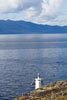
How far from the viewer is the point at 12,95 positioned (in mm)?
69562

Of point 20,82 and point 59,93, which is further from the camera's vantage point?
point 20,82

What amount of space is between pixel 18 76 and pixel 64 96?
61.2 metres

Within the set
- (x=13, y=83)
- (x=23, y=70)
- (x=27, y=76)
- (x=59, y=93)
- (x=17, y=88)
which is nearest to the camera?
(x=59, y=93)

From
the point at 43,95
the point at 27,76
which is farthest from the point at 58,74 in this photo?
the point at 43,95

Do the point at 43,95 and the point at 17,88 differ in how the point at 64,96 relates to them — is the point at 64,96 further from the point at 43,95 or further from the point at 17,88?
the point at 17,88

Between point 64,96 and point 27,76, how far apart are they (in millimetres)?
60695

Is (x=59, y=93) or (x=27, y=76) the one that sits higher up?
(x=27, y=76)

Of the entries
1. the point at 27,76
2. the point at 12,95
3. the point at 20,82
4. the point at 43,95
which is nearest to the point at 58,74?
the point at 27,76

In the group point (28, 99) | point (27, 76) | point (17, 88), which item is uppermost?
point (27, 76)

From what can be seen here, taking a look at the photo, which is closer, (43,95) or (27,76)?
(43,95)

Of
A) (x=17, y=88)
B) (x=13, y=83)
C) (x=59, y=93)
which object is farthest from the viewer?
(x=13, y=83)

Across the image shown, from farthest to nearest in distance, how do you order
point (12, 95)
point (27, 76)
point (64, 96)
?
1. point (27, 76)
2. point (12, 95)
3. point (64, 96)

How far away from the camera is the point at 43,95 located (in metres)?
41.4

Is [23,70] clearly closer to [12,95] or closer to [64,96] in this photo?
[12,95]
